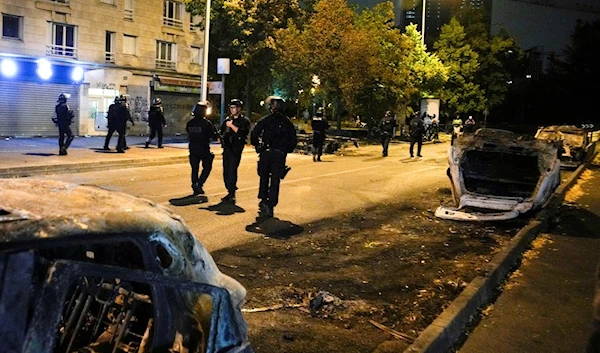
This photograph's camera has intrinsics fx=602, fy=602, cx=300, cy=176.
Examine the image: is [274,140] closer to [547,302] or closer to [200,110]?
[200,110]

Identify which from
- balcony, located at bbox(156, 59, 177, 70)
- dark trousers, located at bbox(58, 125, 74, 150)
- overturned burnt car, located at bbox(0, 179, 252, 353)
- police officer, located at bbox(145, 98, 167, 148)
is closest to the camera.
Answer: overturned burnt car, located at bbox(0, 179, 252, 353)

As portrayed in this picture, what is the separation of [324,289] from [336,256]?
1353 millimetres

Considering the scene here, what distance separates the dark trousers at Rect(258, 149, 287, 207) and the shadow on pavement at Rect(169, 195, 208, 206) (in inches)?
63.9

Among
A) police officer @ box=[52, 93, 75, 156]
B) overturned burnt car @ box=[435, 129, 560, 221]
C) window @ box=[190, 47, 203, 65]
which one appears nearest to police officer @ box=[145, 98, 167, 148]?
police officer @ box=[52, 93, 75, 156]

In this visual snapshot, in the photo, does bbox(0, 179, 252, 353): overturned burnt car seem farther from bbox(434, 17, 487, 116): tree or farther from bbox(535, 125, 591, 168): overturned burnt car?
bbox(434, 17, 487, 116): tree

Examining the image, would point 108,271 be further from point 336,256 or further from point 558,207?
point 558,207

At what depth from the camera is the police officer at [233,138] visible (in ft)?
33.3

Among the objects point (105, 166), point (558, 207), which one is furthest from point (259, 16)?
point (558, 207)

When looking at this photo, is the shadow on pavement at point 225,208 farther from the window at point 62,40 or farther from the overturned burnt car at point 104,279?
the window at point 62,40

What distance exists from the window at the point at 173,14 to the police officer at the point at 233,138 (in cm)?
2381

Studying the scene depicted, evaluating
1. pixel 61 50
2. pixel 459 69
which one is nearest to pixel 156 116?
pixel 61 50

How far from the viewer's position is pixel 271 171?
365 inches

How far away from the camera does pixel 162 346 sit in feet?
9.20

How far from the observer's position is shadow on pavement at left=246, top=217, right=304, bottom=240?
27.5ft
